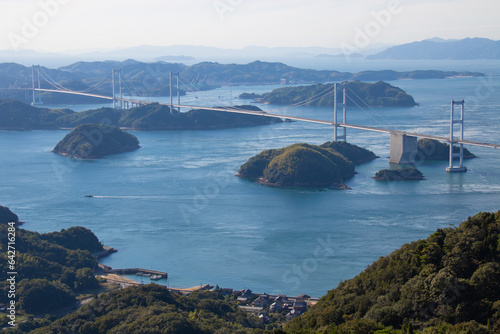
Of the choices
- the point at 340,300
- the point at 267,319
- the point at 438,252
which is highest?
the point at 438,252

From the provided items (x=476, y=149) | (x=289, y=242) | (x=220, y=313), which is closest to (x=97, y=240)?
(x=289, y=242)

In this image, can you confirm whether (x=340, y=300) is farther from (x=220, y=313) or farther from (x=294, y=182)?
(x=294, y=182)

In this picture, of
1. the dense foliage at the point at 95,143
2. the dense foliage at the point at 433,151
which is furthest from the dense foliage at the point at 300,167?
the dense foliage at the point at 95,143

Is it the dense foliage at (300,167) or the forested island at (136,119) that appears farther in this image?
the forested island at (136,119)

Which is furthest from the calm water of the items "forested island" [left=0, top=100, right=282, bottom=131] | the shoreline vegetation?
"forested island" [left=0, top=100, right=282, bottom=131]

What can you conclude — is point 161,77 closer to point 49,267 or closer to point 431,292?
point 49,267

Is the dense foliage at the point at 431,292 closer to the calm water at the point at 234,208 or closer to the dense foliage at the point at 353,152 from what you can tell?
the calm water at the point at 234,208
